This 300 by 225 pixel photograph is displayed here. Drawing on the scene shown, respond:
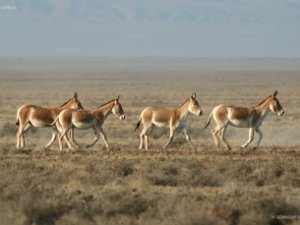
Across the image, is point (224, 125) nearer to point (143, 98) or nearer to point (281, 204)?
point (281, 204)

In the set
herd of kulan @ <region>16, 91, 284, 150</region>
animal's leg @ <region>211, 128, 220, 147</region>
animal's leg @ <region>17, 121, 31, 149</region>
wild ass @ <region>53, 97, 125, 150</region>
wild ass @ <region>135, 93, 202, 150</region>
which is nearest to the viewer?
wild ass @ <region>53, 97, 125, 150</region>

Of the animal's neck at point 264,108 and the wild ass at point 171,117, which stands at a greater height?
the animal's neck at point 264,108

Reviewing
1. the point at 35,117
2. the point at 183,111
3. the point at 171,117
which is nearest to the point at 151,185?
the point at 171,117

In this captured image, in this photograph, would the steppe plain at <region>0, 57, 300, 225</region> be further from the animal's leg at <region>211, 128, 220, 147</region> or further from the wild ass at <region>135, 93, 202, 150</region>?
the wild ass at <region>135, 93, 202, 150</region>

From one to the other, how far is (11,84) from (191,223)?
249 ft

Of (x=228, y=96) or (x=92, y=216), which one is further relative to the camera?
(x=228, y=96)

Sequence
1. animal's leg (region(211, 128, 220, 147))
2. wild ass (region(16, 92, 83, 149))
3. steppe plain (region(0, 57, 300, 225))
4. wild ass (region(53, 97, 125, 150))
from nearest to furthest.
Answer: steppe plain (region(0, 57, 300, 225)), wild ass (region(53, 97, 125, 150)), wild ass (region(16, 92, 83, 149)), animal's leg (region(211, 128, 220, 147))

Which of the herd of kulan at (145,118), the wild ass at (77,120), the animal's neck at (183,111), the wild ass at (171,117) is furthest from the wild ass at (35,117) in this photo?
the animal's neck at (183,111)

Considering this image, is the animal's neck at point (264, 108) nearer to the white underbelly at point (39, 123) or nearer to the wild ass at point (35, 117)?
the wild ass at point (35, 117)

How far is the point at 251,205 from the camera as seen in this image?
15.8 m

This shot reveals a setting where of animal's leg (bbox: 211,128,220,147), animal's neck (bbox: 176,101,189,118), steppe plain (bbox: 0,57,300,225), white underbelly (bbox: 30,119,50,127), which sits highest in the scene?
animal's neck (bbox: 176,101,189,118)

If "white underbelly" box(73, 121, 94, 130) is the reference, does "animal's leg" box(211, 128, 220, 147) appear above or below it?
below

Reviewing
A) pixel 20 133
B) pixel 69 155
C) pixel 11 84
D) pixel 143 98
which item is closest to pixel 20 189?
pixel 69 155

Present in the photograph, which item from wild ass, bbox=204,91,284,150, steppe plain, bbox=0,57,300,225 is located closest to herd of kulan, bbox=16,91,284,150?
wild ass, bbox=204,91,284,150
